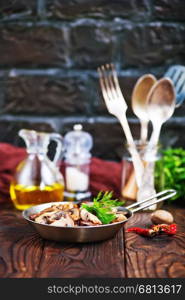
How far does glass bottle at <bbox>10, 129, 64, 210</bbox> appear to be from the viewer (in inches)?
51.9

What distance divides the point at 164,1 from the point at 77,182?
2.40ft

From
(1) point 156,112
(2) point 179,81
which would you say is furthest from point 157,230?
(2) point 179,81

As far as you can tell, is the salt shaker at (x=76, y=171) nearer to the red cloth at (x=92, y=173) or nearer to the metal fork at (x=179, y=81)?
the red cloth at (x=92, y=173)

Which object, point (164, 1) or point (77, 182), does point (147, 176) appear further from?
point (164, 1)

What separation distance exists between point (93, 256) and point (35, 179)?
1.37 feet

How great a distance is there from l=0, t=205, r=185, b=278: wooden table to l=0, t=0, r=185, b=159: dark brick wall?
66 centimetres

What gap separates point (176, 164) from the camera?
1460mm

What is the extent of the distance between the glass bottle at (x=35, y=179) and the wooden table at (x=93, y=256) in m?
0.18

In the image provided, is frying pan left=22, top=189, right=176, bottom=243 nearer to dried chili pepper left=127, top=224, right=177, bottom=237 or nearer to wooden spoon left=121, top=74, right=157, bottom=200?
A: dried chili pepper left=127, top=224, right=177, bottom=237

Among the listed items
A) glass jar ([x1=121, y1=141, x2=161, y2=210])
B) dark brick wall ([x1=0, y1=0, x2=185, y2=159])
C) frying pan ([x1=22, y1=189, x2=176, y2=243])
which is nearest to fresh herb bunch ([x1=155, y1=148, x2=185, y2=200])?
glass jar ([x1=121, y1=141, x2=161, y2=210])

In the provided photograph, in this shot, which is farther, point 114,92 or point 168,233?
point 114,92

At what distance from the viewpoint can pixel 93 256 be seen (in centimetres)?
96

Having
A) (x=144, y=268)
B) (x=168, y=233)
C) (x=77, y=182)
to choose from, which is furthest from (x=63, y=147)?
(x=144, y=268)

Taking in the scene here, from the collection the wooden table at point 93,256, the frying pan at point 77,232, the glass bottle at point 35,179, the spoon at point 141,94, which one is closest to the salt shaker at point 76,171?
the glass bottle at point 35,179
